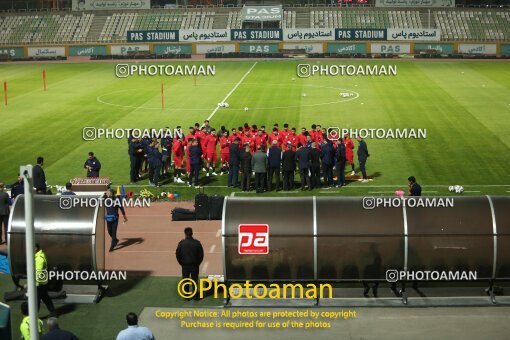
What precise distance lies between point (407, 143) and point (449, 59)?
42.8 m

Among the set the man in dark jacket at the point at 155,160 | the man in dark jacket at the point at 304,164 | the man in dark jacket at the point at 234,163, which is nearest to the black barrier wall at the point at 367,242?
the man in dark jacket at the point at 304,164

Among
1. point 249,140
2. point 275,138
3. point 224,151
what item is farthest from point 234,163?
point 275,138

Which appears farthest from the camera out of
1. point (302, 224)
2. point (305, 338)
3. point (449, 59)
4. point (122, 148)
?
point (449, 59)

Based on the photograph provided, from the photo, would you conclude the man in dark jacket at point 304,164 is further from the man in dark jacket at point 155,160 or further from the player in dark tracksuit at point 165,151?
the player in dark tracksuit at point 165,151

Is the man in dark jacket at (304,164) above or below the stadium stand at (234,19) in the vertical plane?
below

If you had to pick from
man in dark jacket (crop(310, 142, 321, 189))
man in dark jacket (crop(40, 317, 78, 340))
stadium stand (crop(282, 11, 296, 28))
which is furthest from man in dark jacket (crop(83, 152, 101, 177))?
stadium stand (crop(282, 11, 296, 28))

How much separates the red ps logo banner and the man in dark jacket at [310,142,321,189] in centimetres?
1041

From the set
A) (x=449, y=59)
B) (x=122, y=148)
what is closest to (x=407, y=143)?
(x=122, y=148)

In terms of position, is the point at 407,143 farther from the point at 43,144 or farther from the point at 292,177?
the point at 43,144

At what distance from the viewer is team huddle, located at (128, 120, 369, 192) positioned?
27156mm

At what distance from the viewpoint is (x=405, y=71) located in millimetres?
63875

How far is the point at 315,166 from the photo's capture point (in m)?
27.5

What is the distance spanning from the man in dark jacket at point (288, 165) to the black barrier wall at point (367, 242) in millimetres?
9793

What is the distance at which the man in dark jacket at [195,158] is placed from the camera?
2775cm
